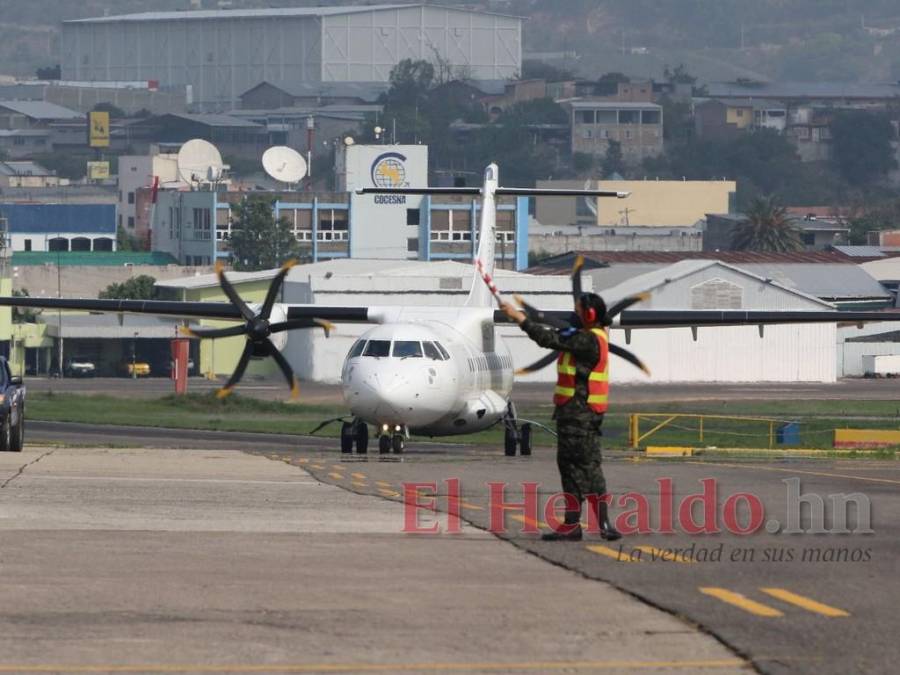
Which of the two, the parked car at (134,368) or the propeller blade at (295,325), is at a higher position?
the propeller blade at (295,325)

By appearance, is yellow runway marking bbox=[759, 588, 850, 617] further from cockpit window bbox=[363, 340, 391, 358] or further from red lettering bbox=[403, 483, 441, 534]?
cockpit window bbox=[363, 340, 391, 358]

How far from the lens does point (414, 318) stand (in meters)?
36.9

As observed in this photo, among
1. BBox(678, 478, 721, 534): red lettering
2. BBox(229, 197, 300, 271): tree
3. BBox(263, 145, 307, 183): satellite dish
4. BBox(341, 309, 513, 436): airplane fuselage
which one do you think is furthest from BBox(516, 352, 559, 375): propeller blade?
BBox(263, 145, 307, 183): satellite dish

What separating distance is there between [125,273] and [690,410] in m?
65.8

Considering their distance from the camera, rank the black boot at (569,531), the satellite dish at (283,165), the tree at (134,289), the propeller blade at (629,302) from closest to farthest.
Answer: the black boot at (569,531) → the propeller blade at (629,302) → the tree at (134,289) → the satellite dish at (283,165)

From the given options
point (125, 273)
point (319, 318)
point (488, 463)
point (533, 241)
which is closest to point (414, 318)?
point (319, 318)

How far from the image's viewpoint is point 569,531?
50.2 feet

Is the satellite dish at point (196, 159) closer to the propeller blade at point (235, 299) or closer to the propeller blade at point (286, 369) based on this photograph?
the propeller blade at point (235, 299)

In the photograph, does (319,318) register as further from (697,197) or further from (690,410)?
(697,197)

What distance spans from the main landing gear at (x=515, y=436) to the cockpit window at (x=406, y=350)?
401cm

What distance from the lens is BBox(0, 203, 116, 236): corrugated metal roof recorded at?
157 meters

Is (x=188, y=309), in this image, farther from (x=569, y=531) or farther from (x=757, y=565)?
(x=757, y=565)

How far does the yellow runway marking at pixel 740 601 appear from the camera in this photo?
1161cm

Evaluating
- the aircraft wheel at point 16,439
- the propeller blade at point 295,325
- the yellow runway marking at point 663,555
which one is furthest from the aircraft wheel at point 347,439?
the yellow runway marking at point 663,555
